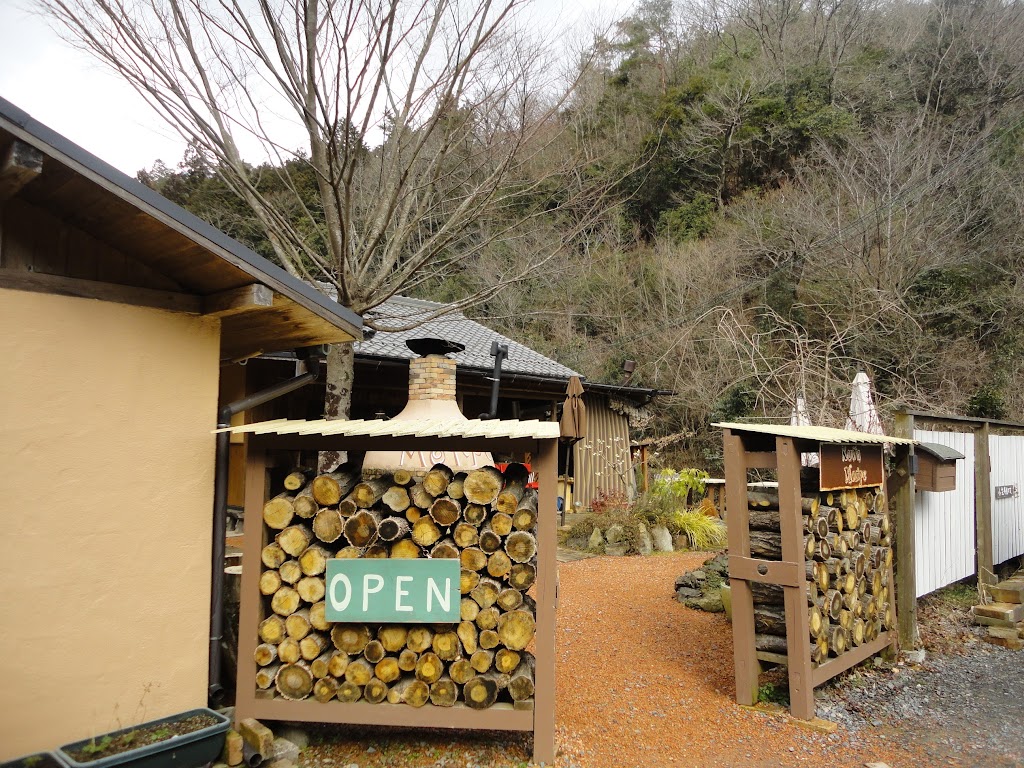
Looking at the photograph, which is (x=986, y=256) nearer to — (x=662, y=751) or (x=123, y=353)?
(x=662, y=751)

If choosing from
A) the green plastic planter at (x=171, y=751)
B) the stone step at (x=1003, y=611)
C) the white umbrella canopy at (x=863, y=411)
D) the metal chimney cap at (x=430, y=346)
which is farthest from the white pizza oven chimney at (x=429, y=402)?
the stone step at (x=1003, y=611)

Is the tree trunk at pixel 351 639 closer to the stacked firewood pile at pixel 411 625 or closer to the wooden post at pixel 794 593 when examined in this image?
the stacked firewood pile at pixel 411 625

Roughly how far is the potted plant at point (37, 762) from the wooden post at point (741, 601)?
421cm

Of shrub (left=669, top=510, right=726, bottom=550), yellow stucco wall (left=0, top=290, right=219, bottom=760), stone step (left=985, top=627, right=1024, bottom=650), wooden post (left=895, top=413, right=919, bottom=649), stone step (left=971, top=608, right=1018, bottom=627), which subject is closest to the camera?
yellow stucco wall (left=0, top=290, right=219, bottom=760)

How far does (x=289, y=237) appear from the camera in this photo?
723 centimetres

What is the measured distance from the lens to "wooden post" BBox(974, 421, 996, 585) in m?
7.79

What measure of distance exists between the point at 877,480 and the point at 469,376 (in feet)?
26.5

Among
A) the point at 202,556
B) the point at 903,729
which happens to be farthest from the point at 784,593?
the point at 202,556

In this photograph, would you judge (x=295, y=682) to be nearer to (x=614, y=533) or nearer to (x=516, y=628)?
(x=516, y=628)

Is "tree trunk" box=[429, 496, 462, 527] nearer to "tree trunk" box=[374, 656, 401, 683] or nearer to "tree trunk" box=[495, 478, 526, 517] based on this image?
"tree trunk" box=[495, 478, 526, 517]

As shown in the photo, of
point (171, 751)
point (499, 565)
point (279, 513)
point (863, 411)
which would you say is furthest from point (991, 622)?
point (171, 751)

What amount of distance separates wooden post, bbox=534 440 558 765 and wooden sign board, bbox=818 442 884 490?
2136 mm

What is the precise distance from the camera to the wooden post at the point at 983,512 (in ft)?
25.6

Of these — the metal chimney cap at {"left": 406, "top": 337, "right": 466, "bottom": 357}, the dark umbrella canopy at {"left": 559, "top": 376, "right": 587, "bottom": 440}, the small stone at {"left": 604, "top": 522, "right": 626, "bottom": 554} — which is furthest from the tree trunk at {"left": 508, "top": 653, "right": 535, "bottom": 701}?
the small stone at {"left": 604, "top": 522, "right": 626, "bottom": 554}
